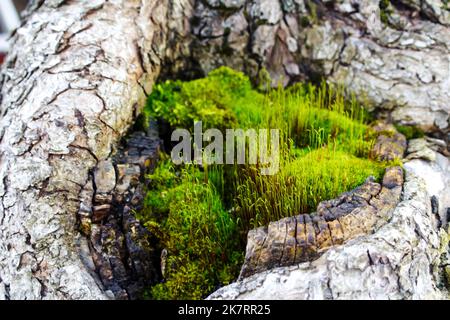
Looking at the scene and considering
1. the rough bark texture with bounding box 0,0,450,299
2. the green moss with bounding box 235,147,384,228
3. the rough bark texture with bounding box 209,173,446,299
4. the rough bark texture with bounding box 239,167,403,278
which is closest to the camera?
the rough bark texture with bounding box 209,173,446,299

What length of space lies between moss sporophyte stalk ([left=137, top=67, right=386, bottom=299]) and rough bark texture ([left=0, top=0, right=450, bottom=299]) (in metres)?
0.44

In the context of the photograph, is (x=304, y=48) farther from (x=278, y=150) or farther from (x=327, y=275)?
(x=327, y=275)

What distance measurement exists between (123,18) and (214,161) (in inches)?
68.1

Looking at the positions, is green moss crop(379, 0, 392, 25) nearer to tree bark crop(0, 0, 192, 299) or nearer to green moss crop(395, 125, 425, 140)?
green moss crop(395, 125, 425, 140)

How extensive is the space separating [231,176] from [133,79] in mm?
1351

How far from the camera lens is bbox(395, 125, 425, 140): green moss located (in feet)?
14.9

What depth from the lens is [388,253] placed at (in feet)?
9.71

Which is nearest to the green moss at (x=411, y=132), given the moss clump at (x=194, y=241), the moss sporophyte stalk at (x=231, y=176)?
the moss sporophyte stalk at (x=231, y=176)

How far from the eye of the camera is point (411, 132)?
4562mm

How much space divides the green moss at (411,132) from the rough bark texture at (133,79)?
95 millimetres

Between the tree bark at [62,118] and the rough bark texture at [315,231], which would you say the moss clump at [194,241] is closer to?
the rough bark texture at [315,231]

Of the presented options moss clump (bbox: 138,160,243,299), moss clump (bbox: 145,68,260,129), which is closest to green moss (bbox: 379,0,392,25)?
moss clump (bbox: 145,68,260,129)

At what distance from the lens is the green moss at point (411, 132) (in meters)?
4.55

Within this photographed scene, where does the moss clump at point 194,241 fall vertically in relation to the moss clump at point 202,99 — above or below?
below
